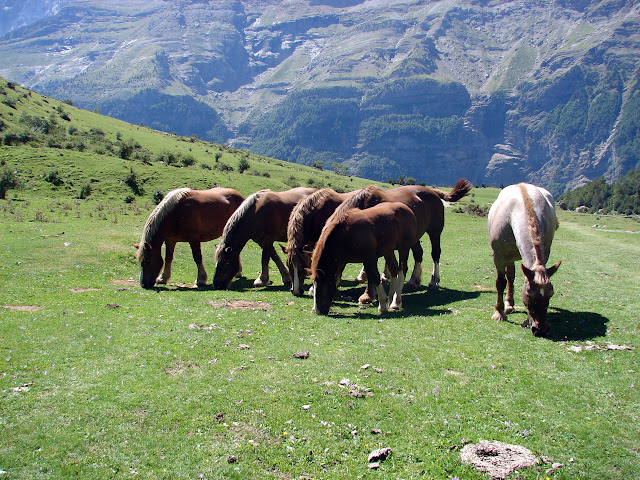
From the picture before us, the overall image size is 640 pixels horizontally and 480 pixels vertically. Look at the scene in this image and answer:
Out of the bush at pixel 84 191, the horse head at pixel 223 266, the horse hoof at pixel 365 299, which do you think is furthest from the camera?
the bush at pixel 84 191

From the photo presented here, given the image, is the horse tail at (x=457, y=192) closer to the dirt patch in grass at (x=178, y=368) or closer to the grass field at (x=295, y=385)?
the grass field at (x=295, y=385)

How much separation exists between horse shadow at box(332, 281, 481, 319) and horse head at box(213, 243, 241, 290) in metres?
4.14

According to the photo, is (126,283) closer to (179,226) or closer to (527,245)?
(179,226)

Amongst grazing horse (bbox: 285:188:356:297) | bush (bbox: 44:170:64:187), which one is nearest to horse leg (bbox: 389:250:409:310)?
grazing horse (bbox: 285:188:356:297)

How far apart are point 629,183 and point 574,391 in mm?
104479

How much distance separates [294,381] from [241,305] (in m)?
6.14

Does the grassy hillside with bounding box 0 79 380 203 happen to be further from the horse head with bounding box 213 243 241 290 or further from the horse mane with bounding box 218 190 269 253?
the horse head with bounding box 213 243 241 290

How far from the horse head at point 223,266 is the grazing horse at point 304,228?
231cm

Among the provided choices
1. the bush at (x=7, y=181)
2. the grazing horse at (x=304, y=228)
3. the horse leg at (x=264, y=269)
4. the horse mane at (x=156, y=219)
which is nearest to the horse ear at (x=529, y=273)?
the grazing horse at (x=304, y=228)

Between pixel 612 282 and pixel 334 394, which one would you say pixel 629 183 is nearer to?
pixel 612 282

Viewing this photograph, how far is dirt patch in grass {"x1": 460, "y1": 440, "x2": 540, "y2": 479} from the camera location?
5.73m

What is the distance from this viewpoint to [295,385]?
796 centimetres

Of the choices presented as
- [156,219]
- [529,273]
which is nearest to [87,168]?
[156,219]

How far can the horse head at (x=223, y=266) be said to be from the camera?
54.4ft
